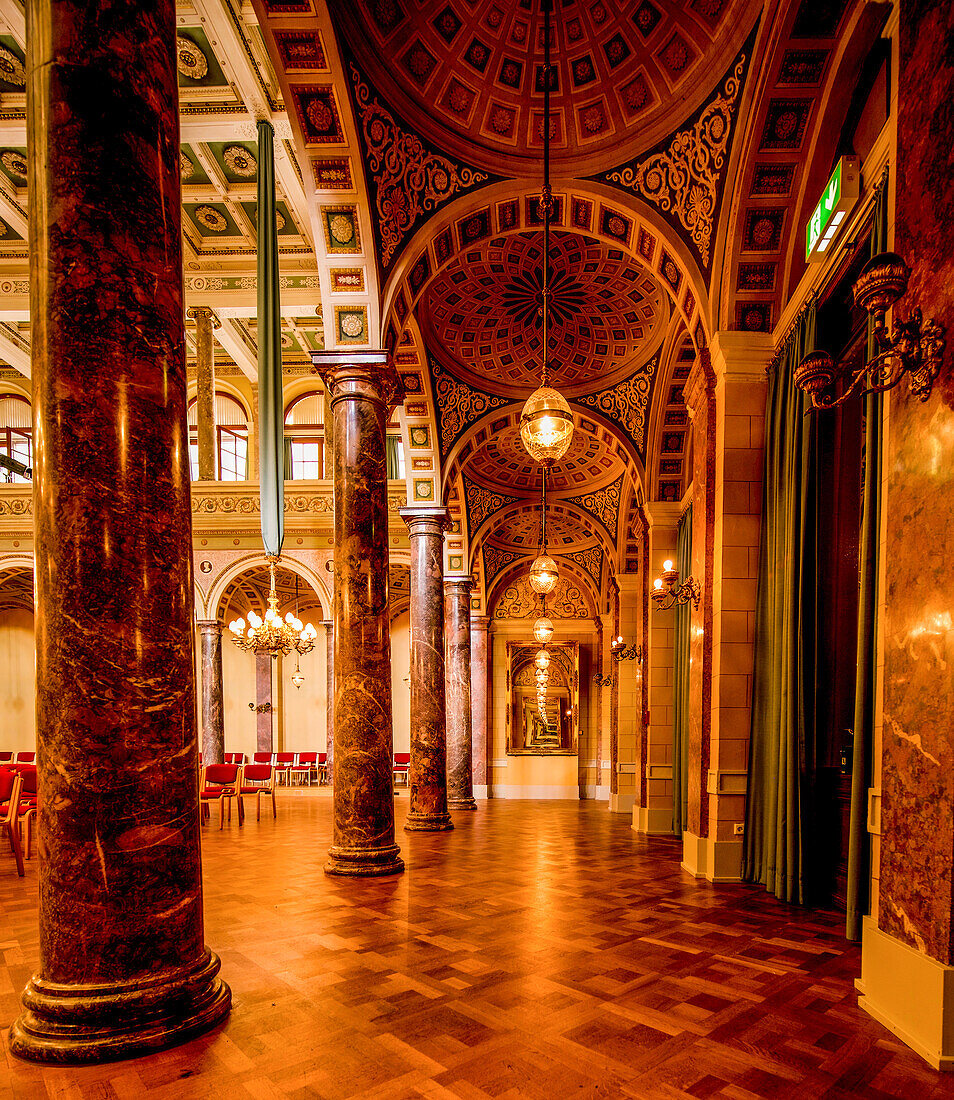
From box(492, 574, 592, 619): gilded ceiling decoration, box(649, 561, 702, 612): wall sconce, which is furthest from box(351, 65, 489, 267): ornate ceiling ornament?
box(492, 574, 592, 619): gilded ceiling decoration

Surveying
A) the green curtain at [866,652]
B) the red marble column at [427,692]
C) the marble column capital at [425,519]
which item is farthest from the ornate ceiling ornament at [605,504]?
the green curtain at [866,652]

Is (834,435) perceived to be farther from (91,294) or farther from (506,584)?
(506,584)

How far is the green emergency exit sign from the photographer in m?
A: 4.85

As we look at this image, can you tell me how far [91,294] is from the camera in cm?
285

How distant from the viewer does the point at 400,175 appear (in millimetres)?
7062

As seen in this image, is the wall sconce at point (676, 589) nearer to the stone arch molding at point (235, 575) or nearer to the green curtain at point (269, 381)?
the green curtain at point (269, 381)

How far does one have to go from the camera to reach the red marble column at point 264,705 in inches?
738

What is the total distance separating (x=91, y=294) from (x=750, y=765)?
20.0 feet

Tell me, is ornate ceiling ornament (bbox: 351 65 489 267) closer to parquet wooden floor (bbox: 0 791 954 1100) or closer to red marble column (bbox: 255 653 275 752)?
parquet wooden floor (bbox: 0 791 954 1100)

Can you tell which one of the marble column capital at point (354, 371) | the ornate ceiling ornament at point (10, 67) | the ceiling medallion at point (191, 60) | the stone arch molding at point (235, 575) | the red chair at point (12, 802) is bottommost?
the red chair at point (12, 802)

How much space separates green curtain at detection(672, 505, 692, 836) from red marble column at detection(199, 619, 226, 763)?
385 inches

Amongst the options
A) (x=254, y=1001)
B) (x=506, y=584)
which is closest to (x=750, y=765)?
(x=254, y=1001)

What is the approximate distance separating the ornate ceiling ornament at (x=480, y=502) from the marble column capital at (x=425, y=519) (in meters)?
4.65

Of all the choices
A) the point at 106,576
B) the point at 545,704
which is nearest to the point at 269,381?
the point at 106,576
